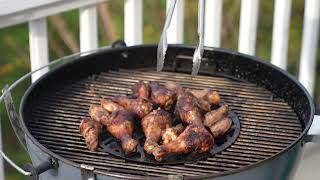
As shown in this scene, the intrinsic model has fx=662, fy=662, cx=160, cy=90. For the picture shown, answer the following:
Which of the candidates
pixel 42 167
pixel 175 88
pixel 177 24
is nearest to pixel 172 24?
pixel 177 24

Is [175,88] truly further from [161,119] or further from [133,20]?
[133,20]

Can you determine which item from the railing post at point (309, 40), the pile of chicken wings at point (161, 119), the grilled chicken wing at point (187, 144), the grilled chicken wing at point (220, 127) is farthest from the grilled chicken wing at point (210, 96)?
the railing post at point (309, 40)

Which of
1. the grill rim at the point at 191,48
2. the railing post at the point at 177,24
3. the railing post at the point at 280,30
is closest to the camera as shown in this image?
the grill rim at the point at 191,48

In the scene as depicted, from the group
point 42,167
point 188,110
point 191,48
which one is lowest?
point 42,167

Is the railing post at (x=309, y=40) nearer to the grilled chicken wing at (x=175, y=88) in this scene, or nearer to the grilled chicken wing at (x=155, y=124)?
the grilled chicken wing at (x=175, y=88)

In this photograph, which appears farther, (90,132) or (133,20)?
(133,20)

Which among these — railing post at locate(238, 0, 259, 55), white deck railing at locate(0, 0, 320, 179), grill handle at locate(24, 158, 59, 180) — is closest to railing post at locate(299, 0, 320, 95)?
white deck railing at locate(0, 0, 320, 179)

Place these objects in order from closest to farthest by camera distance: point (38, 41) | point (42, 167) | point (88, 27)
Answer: point (42, 167), point (38, 41), point (88, 27)
